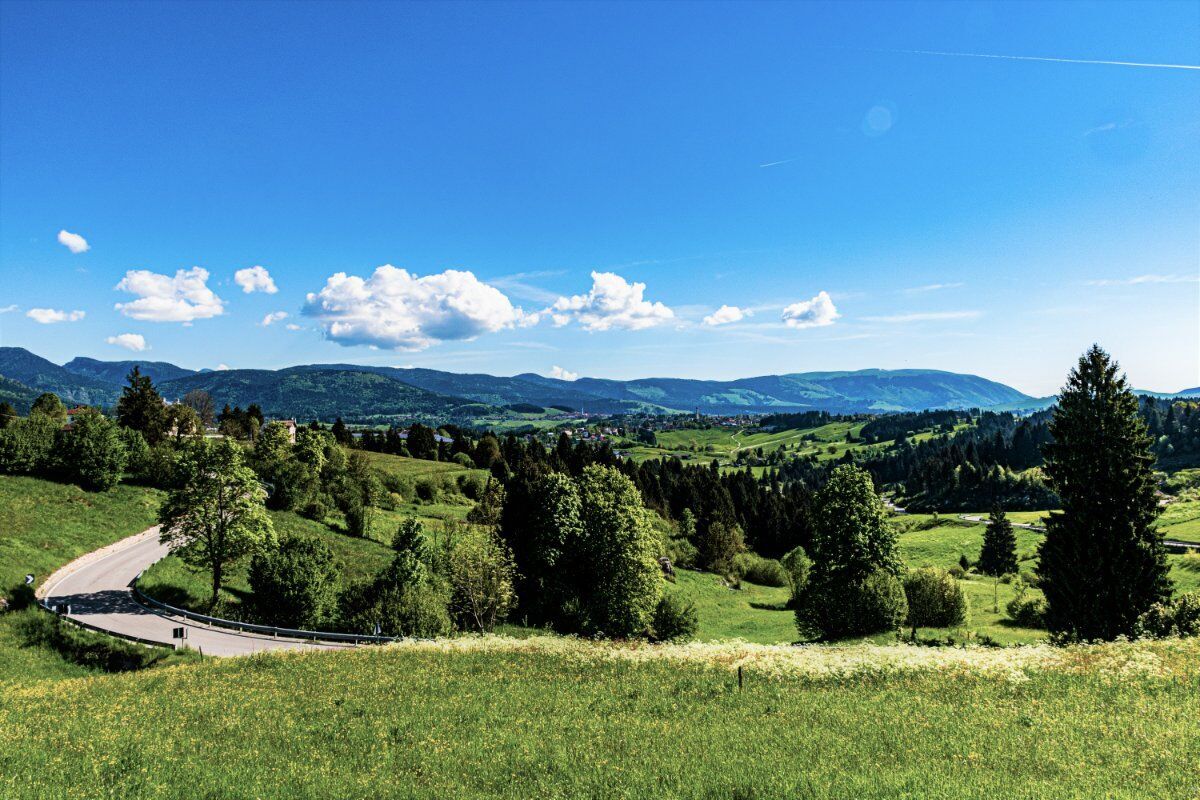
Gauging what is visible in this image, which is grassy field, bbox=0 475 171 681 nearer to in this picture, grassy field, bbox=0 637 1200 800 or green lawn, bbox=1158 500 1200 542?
grassy field, bbox=0 637 1200 800

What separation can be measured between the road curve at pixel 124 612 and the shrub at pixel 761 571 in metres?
70.1

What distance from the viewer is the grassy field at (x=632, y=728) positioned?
38.0 feet

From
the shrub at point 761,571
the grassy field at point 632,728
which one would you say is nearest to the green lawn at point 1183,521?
the shrub at point 761,571

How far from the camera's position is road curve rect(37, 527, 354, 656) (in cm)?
3234

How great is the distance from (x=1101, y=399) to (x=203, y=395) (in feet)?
549

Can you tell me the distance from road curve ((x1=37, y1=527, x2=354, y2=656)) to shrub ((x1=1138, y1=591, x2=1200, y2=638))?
4070cm

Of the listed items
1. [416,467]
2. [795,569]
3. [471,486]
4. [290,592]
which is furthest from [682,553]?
[290,592]

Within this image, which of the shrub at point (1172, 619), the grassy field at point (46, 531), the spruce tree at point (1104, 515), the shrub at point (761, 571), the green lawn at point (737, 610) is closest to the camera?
the shrub at point (1172, 619)

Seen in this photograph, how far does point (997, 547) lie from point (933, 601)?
1796 inches

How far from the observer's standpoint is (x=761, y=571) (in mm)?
91562

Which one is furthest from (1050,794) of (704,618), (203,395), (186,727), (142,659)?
(203,395)

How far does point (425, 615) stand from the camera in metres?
37.4

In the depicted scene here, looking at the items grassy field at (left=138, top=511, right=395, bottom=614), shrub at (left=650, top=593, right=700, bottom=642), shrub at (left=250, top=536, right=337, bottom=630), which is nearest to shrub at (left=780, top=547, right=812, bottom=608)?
shrub at (left=650, top=593, right=700, bottom=642)

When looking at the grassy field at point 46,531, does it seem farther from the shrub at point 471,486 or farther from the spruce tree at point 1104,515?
the spruce tree at point 1104,515
